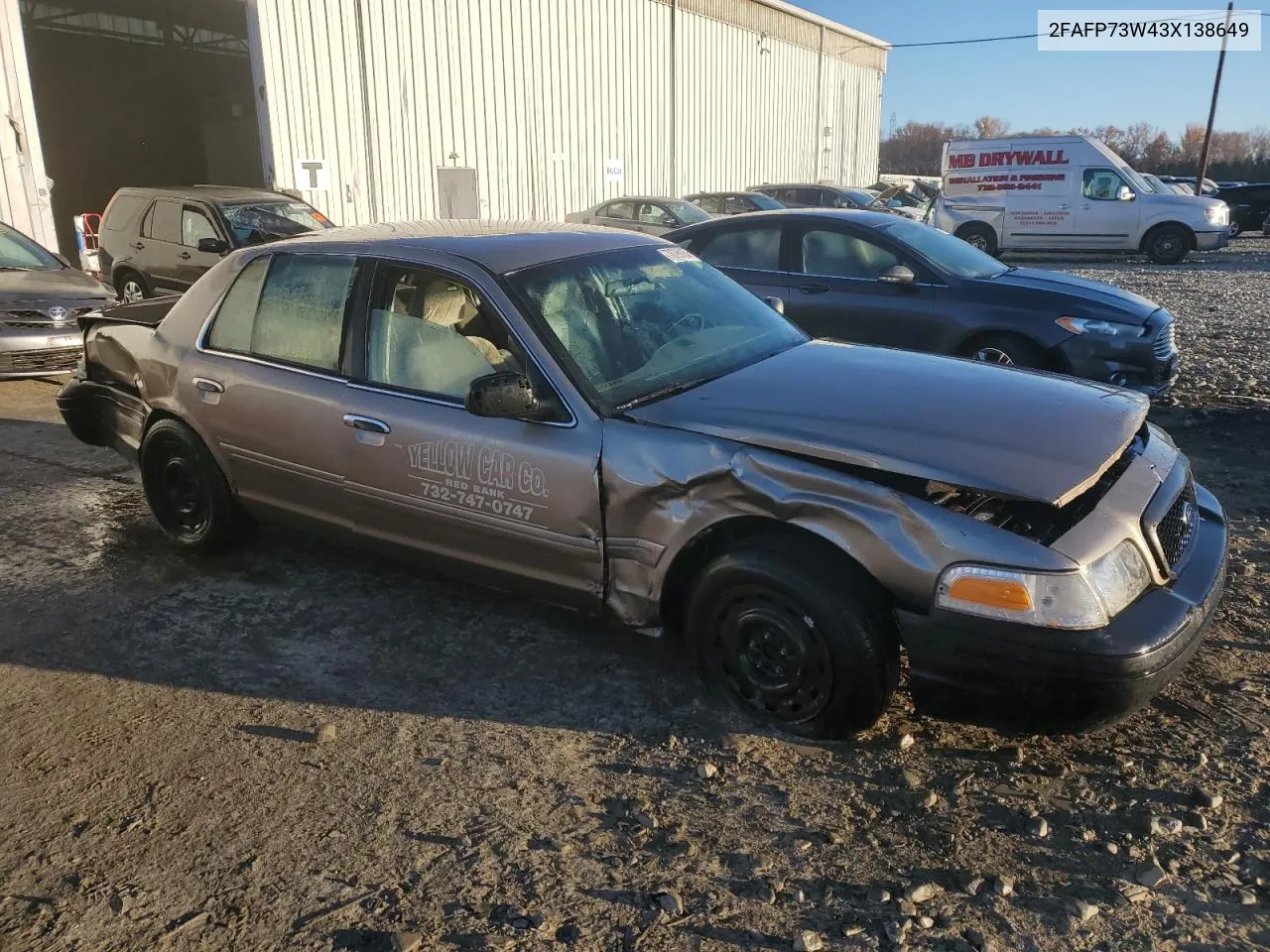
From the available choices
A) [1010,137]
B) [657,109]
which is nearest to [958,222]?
[1010,137]

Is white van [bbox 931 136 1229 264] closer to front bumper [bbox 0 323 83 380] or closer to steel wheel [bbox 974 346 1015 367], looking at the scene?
steel wheel [bbox 974 346 1015 367]

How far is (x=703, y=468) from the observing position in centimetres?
300

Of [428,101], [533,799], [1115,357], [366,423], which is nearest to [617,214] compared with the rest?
[428,101]

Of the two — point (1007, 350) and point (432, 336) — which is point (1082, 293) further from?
point (432, 336)

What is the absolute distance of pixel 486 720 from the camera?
3.25m

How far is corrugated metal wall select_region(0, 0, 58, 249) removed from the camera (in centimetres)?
1191

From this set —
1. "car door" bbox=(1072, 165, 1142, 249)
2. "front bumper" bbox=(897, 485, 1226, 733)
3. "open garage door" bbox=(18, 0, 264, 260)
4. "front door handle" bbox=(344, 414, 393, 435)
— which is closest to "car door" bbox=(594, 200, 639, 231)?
"car door" bbox=(1072, 165, 1142, 249)

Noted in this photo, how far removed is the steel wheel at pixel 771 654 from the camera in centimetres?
289

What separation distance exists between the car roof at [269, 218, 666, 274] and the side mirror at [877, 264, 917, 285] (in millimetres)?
2848

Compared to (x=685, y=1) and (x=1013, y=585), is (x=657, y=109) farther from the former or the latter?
(x=1013, y=585)

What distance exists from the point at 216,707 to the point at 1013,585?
106 inches

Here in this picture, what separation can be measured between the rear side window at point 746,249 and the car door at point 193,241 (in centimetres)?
634

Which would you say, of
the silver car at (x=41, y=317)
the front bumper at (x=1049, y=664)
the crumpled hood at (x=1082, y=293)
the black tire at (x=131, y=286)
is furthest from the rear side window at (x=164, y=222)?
the front bumper at (x=1049, y=664)

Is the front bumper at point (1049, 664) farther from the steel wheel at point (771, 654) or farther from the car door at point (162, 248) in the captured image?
the car door at point (162, 248)
